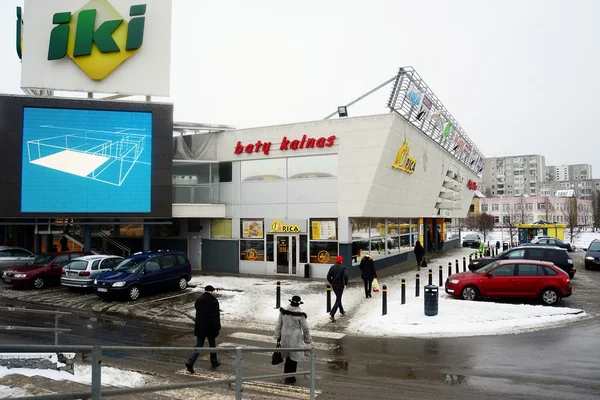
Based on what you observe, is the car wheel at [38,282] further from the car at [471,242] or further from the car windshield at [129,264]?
the car at [471,242]

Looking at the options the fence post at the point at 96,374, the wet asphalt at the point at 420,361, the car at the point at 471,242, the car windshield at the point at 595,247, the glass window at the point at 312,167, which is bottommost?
the wet asphalt at the point at 420,361

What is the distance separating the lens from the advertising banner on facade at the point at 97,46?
2414 cm

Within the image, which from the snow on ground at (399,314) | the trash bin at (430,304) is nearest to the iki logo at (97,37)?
the snow on ground at (399,314)

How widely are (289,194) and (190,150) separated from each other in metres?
7.63

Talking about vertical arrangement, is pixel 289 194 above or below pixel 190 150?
below

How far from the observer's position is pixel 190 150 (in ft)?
88.0

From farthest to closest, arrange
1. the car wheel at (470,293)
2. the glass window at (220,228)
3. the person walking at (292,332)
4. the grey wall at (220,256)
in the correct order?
the glass window at (220,228), the grey wall at (220,256), the car wheel at (470,293), the person walking at (292,332)

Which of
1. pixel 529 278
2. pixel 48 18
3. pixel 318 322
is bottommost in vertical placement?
pixel 318 322

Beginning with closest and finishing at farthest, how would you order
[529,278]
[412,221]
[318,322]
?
[318,322]
[529,278]
[412,221]

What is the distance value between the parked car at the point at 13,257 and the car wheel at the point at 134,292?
981cm

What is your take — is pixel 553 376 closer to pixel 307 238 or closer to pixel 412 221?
pixel 307 238

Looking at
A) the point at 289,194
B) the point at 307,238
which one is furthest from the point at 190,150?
the point at 307,238

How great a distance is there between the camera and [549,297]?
15.5 meters

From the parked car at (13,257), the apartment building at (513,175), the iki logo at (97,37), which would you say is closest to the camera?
the parked car at (13,257)
